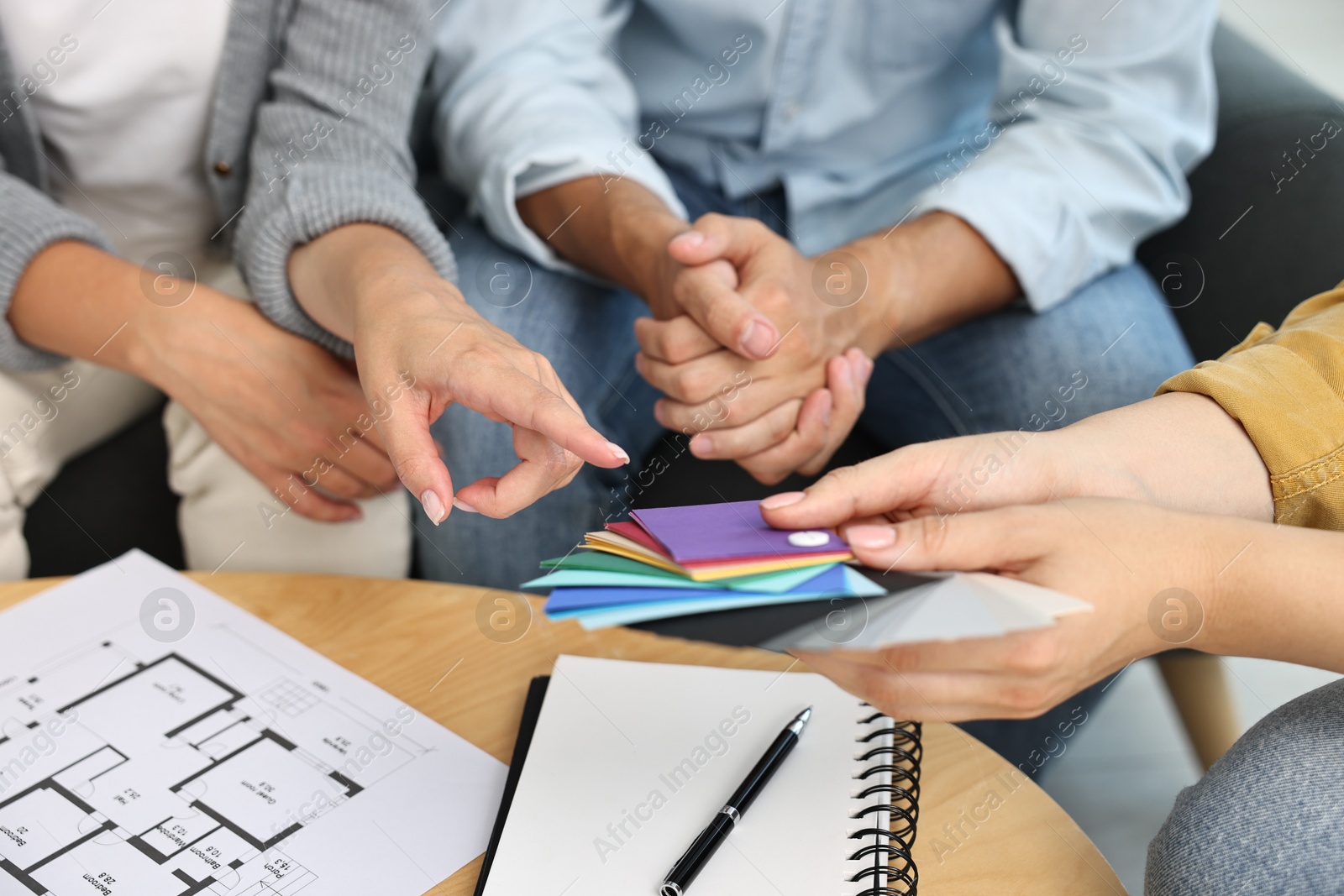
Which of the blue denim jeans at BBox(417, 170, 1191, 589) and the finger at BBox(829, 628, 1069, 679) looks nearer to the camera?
the finger at BBox(829, 628, 1069, 679)

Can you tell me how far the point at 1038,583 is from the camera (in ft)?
1.57

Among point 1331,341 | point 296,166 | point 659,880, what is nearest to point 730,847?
point 659,880

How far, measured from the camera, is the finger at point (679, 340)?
86cm

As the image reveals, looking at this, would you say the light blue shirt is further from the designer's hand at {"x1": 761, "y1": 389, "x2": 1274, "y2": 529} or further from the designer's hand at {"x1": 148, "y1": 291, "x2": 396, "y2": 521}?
the designer's hand at {"x1": 761, "y1": 389, "x2": 1274, "y2": 529}

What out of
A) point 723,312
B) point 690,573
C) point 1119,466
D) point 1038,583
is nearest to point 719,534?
point 690,573

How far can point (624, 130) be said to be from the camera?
3.69ft

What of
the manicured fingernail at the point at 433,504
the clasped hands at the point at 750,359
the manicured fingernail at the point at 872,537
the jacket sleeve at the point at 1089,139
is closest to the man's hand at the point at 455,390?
the manicured fingernail at the point at 433,504

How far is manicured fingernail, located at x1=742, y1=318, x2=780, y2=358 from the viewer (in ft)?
2.69

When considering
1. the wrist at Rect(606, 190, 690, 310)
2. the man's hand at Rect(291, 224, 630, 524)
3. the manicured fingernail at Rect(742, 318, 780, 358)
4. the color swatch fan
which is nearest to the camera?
the color swatch fan

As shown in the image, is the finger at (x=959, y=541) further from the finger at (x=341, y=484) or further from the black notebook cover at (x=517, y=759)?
the finger at (x=341, y=484)

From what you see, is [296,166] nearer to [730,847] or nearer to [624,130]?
[624,130]

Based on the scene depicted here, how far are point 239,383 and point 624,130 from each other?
511 millimetres

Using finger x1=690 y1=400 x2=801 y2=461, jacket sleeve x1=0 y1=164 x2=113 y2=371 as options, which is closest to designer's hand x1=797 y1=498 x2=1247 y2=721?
finger x1=690 y1=400 x2=801 y2=461

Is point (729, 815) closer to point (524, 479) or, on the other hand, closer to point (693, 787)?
point (693, 787)
